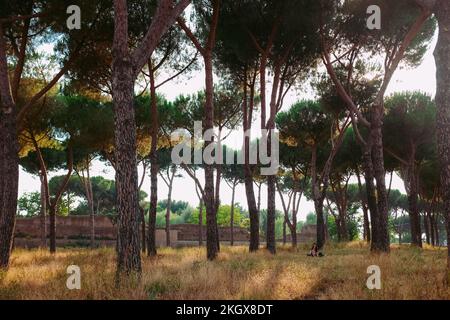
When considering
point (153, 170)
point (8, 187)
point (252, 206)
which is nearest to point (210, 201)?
point (153, 170)

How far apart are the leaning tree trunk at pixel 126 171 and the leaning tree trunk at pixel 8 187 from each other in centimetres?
430

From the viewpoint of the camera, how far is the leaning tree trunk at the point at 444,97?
291 inches

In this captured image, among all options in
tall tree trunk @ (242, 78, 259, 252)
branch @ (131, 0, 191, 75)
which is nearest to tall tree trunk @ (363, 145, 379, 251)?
tall tree trunk @ (242, 78, 259, 252)

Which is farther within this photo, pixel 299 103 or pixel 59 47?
pixel 299 103

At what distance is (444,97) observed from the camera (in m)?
7.47

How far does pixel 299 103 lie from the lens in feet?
82.6

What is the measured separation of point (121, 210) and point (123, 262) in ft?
3.11

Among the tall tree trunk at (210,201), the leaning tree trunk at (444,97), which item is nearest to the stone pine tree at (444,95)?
the leaning tree trunk at (444,97)

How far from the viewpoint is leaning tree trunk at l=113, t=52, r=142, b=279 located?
7.76m

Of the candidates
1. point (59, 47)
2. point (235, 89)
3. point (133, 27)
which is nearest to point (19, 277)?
point (59, 47)

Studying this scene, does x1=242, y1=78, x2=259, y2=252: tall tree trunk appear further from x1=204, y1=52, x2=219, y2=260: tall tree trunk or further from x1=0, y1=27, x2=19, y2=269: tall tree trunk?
x1=0, y1=27, x2=19, y2=269: tall tree trunk

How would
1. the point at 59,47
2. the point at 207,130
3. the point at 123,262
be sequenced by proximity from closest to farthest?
1. the point at 123,262
2. the point at 207,130
3. the point at 59,47

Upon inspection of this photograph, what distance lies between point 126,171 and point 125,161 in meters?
0.19
